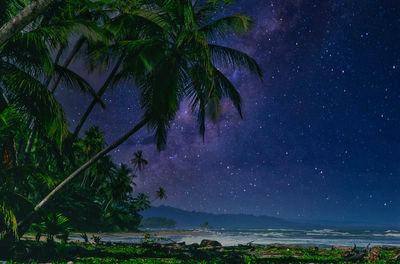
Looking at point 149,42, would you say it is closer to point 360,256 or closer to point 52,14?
point 52,14

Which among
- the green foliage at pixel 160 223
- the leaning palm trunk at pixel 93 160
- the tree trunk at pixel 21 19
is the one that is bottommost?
the green foliage at pixel 160 223

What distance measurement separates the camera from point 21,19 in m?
6.11

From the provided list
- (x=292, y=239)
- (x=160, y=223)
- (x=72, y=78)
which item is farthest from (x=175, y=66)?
(x=160, y=223)

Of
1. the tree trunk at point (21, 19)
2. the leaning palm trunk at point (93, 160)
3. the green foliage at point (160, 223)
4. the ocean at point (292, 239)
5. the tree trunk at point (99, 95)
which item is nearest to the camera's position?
the tree trunk at point (21, 19)

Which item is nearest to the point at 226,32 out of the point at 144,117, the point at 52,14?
the point at 144,117

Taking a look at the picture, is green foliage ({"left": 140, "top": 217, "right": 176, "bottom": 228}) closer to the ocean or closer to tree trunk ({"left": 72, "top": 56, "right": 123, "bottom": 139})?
the ocean

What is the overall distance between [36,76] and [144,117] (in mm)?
3492

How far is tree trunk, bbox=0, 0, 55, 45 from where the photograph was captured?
6035 millimetres

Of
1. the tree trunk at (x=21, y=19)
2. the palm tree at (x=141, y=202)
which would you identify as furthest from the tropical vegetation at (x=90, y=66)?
the palm tree at (x=141, y=202)

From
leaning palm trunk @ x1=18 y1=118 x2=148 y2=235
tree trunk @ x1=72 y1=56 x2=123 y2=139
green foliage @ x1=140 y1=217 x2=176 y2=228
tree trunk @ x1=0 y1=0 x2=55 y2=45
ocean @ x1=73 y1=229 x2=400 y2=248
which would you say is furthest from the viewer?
green foliage @ x1=140 y1=217 x2=176 y2=228

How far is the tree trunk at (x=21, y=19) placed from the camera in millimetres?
6035

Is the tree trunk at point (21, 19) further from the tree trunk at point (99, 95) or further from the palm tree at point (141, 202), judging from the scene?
the palm tree at point (141, 202)

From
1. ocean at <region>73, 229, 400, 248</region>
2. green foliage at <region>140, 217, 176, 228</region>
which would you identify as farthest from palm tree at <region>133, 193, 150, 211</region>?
green foliage at <region>140, 217, 176, 228</region>

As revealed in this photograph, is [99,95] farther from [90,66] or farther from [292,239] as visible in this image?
[292,239]
